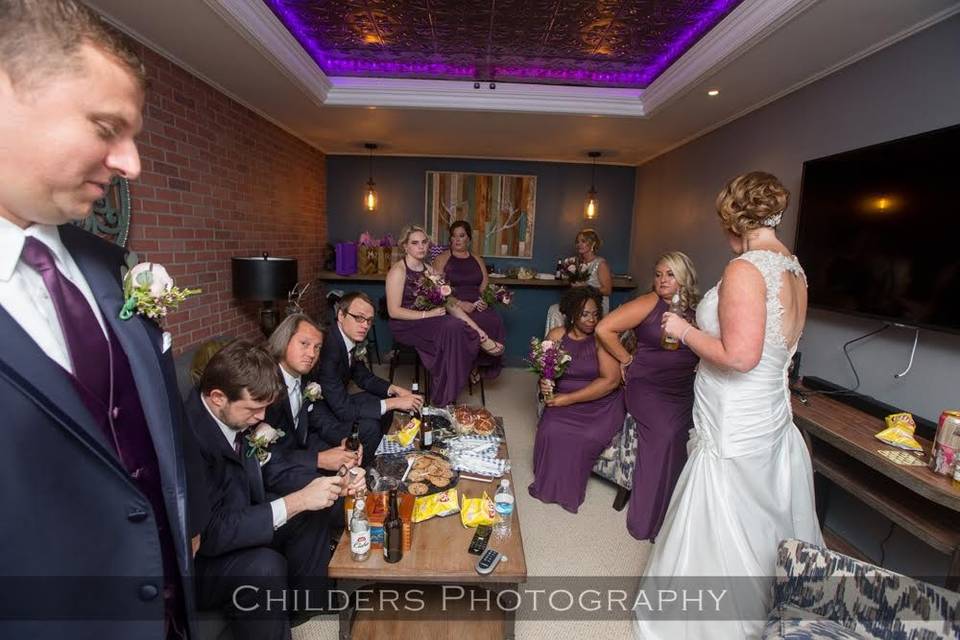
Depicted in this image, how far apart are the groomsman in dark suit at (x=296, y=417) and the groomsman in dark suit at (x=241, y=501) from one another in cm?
26

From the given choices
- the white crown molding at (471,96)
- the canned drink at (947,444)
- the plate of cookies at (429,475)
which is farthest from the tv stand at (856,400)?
the white crown molding at (471,96)

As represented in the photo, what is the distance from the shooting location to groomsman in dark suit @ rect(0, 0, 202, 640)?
61 centimetres

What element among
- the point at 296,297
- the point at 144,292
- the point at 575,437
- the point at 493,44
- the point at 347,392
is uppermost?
the point at 493,44

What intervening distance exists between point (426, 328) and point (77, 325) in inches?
110

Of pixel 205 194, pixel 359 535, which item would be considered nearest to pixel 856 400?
pixel 359 535

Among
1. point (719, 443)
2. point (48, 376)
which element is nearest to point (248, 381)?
point (48, 376)

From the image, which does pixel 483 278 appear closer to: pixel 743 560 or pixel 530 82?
pixel 530 82

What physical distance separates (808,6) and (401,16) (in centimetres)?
218

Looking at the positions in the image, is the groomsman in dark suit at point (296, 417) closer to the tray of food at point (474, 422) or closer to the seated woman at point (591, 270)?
the tray of food at point (474, 422)

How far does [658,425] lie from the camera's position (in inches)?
100

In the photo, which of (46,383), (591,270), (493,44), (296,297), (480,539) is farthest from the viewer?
(591,270)

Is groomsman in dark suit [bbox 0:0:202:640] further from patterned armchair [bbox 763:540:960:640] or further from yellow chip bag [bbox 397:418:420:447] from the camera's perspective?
patterned armchair [bbox 763:540:960:640]

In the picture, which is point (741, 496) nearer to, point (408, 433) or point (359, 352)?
point (408, 433)

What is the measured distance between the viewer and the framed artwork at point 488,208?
18.8ft
